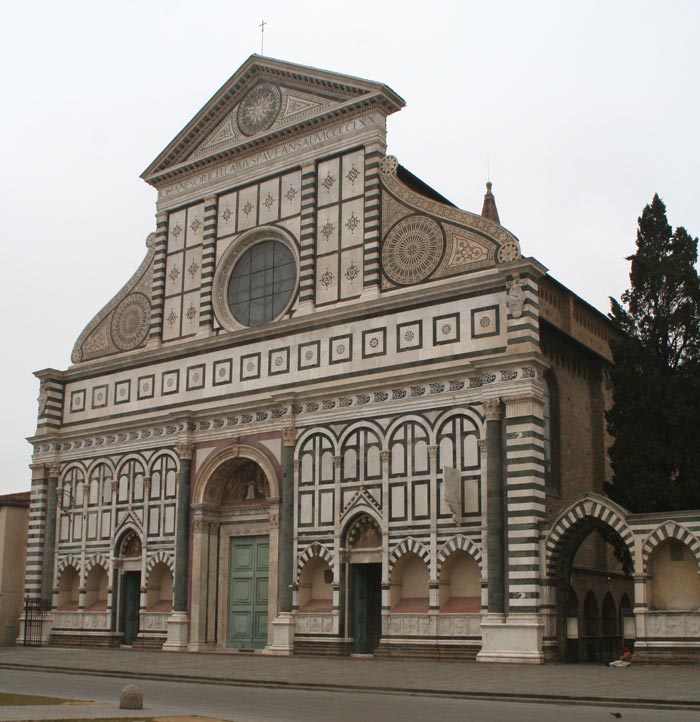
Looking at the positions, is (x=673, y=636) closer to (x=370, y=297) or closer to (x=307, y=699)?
(x=307, y=699)

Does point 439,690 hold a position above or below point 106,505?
below

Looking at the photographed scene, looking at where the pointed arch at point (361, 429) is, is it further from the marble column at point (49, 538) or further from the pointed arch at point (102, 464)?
the marble column at point (49, 538)

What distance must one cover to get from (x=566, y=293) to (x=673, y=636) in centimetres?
1246

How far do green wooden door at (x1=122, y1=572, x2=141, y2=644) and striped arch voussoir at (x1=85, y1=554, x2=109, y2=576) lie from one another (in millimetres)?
873

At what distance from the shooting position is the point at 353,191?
31.2 meters

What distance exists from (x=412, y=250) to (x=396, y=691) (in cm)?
1445

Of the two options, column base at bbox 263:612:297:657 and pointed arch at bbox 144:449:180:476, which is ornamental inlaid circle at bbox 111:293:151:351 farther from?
column base at bbox 263:612:297:657

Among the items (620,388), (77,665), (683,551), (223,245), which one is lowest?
(77,665)

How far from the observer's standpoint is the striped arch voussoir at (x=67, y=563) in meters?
35.1

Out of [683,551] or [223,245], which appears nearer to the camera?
[683,551]

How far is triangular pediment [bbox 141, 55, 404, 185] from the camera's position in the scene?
3161cm

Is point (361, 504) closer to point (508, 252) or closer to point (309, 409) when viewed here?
point (309, 409)

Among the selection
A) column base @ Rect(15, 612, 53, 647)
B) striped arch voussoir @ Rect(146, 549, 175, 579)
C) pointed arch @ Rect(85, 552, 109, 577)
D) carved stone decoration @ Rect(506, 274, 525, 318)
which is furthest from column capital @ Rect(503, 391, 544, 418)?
column base @ Rect(15, 612, 53, 647)

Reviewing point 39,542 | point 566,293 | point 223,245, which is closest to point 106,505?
point 39,542
